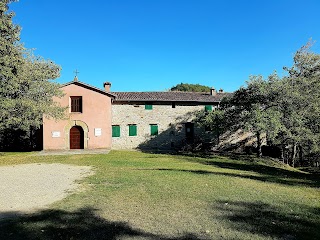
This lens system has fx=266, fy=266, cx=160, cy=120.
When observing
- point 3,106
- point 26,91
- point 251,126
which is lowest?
point 251,126

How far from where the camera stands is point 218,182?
29.9 ft

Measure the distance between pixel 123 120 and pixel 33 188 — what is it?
17.1 metres

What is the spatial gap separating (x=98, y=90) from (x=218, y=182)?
53.8 ft

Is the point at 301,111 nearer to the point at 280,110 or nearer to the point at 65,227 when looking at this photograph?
the point at 280,110

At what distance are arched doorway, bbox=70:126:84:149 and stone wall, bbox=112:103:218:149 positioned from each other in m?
3.15

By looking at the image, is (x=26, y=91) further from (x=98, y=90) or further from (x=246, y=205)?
(x=246, y=205)

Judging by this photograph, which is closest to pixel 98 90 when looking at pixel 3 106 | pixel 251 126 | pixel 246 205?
pixel 3 106

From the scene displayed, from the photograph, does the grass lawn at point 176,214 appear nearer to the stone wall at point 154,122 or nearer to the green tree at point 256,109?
the green tree at point 256,109

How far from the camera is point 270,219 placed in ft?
17.5

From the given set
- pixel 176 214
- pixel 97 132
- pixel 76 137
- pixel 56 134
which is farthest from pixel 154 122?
pixel 176 214

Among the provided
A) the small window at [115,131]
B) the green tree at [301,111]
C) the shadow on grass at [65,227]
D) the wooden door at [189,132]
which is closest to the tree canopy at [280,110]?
the green tree at [301,111]

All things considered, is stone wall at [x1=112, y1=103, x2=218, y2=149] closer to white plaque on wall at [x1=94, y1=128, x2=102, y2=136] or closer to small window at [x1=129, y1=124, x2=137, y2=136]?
small window at [x1=129, y1=124, x2=137, y2=136]

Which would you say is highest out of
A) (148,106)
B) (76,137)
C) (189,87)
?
(189,87)

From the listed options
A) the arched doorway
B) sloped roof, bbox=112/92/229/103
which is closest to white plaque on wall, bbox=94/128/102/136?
the arched doorway
